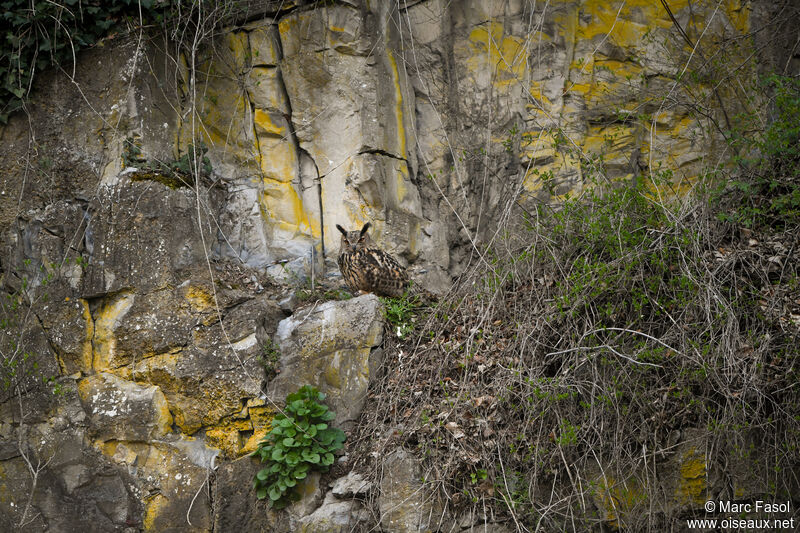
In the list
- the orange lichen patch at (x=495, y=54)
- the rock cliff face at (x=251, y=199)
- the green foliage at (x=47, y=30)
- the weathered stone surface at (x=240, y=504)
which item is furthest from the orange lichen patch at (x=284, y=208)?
the weathered stone surface at (x=240, y=504)

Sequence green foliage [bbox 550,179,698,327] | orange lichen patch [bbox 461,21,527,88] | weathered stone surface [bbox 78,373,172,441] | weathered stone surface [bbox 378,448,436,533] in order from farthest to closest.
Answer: orange lichen patch [bbox 461,21,527,88], weathered stone surface [bbox 78,373,172,441], green foliage [bbox 550,179,698,327], weathered stone surface [bbox 378,448,436,533]

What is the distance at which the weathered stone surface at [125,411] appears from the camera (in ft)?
15.6

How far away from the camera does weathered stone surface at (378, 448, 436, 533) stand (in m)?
3.96

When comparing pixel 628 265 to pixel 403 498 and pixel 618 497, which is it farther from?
→ pixel 403 498

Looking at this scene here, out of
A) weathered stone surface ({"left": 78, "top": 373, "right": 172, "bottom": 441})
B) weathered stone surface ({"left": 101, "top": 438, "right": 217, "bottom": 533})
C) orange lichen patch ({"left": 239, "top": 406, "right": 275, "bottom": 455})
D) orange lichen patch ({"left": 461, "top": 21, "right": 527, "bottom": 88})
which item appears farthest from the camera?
orange lichen patch ({"left": 461, "top": 21, "right": 527, "bottom": 88})

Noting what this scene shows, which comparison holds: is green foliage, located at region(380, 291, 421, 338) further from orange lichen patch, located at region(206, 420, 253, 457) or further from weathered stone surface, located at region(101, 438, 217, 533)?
weathered stone surface, located at region(101, 438, 217, 533)

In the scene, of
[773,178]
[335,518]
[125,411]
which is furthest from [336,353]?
[773,178]

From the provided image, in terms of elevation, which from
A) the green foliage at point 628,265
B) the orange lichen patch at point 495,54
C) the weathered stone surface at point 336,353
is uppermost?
the orange lichen patch at point 495,54

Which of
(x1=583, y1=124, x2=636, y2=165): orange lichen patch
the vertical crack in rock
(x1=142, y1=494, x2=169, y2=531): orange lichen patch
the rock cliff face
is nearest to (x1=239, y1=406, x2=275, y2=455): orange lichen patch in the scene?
the rock cliff face

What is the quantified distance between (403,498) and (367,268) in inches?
68.7

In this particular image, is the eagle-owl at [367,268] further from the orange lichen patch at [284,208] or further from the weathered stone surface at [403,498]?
the weathered stone surface at [403,498]

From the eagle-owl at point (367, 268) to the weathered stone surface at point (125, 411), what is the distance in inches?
62.3

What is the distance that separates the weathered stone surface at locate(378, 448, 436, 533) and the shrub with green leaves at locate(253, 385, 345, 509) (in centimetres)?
41

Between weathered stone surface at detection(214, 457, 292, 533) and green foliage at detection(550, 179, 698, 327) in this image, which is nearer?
green foliage at detection(550, 179, 698, 327)
